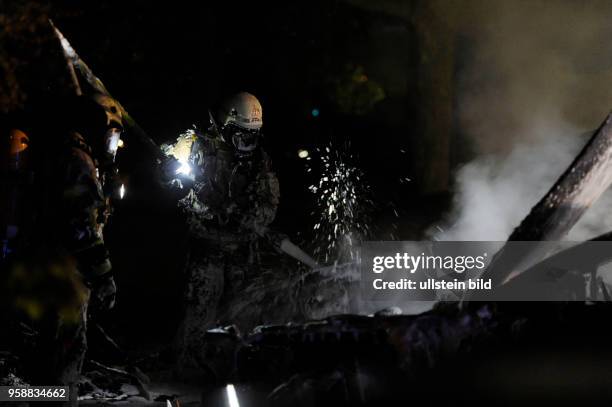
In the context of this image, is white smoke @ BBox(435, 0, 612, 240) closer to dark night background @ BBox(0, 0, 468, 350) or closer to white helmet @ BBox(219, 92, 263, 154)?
dark night background @ BBox(0, 0, 468, 350)

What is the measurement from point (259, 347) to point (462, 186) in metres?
6.69

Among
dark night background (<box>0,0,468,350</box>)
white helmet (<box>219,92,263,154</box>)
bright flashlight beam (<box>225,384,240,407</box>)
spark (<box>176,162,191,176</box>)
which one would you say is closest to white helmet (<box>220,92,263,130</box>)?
white helmet (<box>219,92,263,154</box>)

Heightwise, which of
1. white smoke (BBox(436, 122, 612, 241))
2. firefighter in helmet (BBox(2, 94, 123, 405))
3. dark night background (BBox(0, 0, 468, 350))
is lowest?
firefighter in helmet (BBox(2, 94, 123, 405))

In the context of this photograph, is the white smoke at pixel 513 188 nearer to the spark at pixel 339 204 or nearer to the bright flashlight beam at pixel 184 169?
the spark at pixel 339 204

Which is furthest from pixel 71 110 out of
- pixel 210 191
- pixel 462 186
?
pixel 462 186

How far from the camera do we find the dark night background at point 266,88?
417 inches

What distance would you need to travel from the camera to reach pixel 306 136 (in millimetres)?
12492

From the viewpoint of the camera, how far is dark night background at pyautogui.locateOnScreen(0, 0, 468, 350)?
10.6 m

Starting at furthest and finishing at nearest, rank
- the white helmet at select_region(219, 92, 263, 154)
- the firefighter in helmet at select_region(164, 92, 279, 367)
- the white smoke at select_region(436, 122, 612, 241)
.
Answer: the white helmet at select_region(219, 92, 263, 154), the white smoke at select_region(436, 122, 612, 241), the firefighter in helmet at select_region(164, 92, 279, 367)

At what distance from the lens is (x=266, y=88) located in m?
12.6

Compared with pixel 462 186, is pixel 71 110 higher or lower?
lower

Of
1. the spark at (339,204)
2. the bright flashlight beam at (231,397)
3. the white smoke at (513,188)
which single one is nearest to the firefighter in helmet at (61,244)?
the bright flashlight beam at (231,397)

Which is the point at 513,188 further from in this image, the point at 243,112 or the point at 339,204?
the point at 243,112

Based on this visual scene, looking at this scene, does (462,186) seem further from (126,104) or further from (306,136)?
(126,104)
